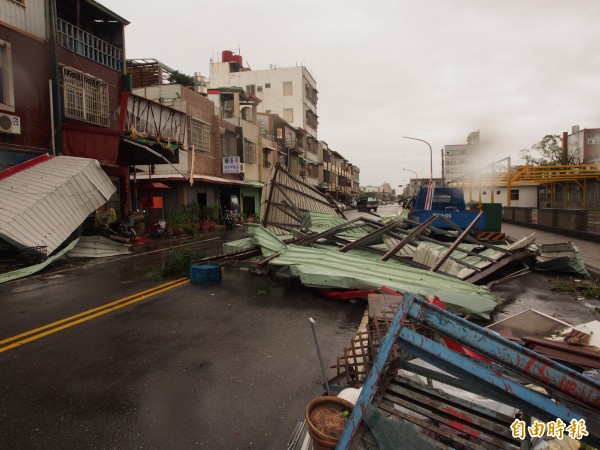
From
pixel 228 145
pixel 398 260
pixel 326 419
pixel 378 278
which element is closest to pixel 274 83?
pixel 228 145

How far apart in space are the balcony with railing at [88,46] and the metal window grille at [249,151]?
1558 centimetres

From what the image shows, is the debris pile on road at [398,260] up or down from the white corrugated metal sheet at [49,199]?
down

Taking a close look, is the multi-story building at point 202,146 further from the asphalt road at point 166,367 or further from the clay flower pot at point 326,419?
the clay flower pot at point 326,419

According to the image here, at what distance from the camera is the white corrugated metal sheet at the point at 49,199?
10000 mm

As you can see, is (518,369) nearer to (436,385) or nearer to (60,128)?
(436,385)

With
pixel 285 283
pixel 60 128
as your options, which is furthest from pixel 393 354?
pixel 60 128

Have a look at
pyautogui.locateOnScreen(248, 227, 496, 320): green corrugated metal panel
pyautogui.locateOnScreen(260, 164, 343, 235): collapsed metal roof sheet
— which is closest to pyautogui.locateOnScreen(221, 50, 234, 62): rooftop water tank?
pyautogui.locateOnScreen(260, 164, 343, 235): collapsed metal roof sheet

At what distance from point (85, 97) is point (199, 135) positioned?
1106 cm

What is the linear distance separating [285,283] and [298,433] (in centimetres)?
562

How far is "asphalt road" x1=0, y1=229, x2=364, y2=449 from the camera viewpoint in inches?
123

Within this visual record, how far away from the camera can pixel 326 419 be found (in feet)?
8.51

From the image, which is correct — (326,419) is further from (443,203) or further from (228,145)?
(228,145)

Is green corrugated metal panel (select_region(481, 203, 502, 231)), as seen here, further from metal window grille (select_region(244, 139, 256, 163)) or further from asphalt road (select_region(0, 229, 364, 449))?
metal window grille (select_region(244, 139, 256, 163))

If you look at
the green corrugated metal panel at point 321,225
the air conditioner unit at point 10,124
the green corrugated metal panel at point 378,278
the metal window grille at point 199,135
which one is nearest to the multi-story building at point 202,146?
the metal window grille at point 199,135
